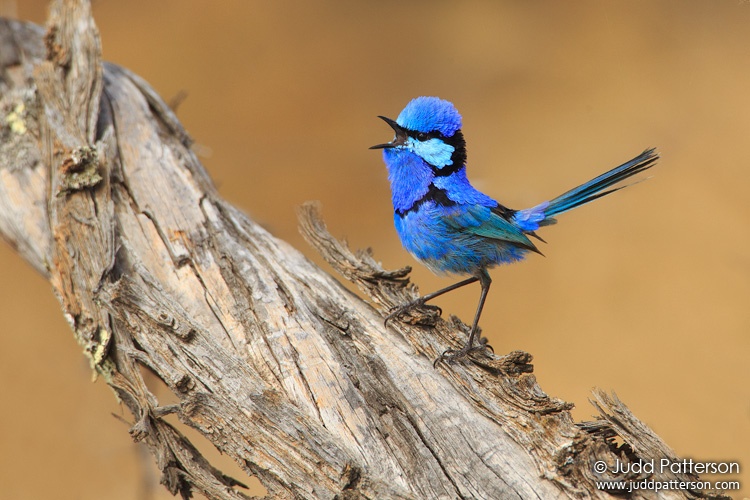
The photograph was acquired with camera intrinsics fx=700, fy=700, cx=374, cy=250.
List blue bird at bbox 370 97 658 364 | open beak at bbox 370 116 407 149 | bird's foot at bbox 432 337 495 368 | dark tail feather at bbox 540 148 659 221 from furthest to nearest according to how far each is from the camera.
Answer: open beak at bbox 370 116 407 149 → blue bird at bbox 370 97 658 364 → dark tail feather at bbox 540 148 659 221 → bird's foot at bbox 432 337 495 368

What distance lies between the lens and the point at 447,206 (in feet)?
9.76

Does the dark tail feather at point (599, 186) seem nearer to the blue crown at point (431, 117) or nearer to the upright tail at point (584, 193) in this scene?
the upright tail at point (584, 193)

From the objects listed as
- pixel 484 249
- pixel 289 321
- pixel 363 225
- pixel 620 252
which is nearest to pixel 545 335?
pixel 620 252

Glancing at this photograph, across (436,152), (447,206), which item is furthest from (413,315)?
(436,152)

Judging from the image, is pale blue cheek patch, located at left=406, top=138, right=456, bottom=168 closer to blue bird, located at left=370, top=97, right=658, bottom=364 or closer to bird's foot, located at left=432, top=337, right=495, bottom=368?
blue bird, located at left=370, top=97, right=658, bottom=364

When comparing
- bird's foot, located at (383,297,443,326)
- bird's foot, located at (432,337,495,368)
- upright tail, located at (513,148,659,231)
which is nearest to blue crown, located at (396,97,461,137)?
upright tail, located at (513,148,659,231)

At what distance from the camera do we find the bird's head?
3.03 meters

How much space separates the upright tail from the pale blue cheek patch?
0.40m

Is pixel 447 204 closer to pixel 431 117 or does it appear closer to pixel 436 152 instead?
pixel 436 152

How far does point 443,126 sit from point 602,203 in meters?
3.74

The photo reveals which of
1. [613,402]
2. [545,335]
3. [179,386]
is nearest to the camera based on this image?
[613,402]

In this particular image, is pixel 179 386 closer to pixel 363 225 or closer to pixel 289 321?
pixel 289 321

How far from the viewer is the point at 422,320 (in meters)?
2.88

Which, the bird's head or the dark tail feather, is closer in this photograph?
the dark tail feather
